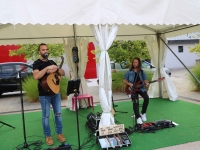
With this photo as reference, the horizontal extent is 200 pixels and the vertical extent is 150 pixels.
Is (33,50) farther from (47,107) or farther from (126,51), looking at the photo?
(47,107)

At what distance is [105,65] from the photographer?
12.7ft

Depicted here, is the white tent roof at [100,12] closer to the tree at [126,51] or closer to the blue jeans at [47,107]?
the blue jeans at [47,107]

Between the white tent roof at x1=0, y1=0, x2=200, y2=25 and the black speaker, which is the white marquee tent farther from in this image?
the black speaker

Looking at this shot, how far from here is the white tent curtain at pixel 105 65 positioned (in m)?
3.78

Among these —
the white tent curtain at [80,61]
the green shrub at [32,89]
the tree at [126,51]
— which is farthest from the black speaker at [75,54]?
the tree at [126,51]

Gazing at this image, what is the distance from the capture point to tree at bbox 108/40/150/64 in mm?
9492

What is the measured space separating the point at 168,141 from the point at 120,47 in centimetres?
637

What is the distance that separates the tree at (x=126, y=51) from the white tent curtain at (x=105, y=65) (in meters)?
5.64

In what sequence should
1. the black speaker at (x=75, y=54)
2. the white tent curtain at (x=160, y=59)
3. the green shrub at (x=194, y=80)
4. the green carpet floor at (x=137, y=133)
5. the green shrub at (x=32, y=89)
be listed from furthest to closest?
the green shrub at (x=194, y=80) → the green shrub at (x=32, y=89) → the white tent curtain at (x=160, y=59) → the black speaker at (x=75, y=54) → the green carpet floor at (x=137, y=133)

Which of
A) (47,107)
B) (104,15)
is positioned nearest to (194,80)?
(104,15)

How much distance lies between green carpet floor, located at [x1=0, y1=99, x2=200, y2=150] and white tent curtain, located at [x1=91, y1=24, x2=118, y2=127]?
616 millimetres

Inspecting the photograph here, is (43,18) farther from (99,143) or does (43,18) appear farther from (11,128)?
(11,128)

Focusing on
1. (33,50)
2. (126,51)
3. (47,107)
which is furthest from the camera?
(33,50)

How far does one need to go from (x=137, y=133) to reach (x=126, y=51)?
572cm
